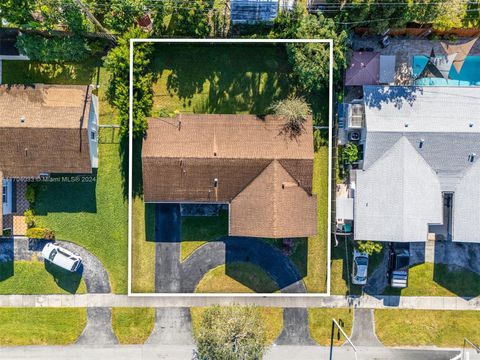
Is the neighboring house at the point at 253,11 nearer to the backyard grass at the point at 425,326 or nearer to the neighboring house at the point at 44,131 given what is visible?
the neighboring house at the point at 44,131

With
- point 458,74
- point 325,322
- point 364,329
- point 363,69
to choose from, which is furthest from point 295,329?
point 458,74

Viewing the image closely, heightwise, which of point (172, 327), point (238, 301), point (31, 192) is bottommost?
point (172, 327)

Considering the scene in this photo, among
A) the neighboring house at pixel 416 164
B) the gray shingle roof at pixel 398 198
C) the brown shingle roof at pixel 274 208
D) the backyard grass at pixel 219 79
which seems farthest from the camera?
the backyard grass at pixel 219 79

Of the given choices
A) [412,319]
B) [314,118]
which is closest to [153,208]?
[314,118]

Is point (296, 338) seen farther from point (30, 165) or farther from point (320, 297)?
point (30, 165)

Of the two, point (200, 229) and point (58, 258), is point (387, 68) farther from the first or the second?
point (58, 258)

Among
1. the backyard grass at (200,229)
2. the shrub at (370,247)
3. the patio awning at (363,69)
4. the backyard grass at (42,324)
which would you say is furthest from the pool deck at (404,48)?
the backyard grass at (42,324)
